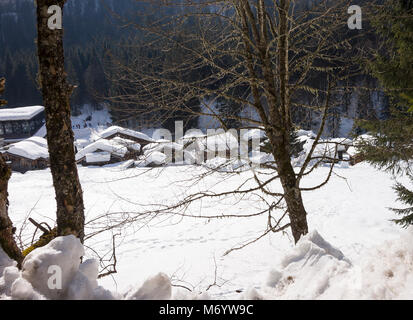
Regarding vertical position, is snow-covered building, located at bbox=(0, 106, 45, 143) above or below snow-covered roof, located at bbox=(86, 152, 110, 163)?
above

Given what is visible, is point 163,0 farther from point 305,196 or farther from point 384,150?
point 305,196

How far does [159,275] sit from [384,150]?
338cm

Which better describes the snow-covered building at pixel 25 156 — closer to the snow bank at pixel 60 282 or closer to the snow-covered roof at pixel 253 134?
the snow-covered roof at pixel 253 134

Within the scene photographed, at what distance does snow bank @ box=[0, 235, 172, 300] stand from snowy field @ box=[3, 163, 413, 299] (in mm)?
112

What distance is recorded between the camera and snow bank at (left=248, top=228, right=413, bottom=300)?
5.43ft

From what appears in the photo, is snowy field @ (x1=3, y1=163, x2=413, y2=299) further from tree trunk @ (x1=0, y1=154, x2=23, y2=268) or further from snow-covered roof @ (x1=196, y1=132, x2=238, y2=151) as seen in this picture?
tree trunk @ (x1=0, y1=154, x2=23, y2=268)

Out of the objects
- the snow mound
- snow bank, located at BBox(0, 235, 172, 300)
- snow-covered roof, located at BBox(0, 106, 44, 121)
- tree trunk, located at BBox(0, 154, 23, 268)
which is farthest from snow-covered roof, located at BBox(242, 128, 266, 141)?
snow-covered roof, located at BBox(0, 106, 44, 121)

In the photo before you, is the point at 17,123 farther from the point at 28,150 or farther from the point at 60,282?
the point at 60,282

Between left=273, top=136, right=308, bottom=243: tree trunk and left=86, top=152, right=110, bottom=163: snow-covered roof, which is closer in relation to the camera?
left=273, top=136, right=308, bottom=243: tree trunk

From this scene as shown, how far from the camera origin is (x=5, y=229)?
10.1 feet

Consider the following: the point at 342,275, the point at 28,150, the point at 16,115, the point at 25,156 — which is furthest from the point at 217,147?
the point at 16,115

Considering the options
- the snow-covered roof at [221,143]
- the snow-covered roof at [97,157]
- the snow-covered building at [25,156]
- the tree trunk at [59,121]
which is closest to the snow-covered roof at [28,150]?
the snow-covered building at [25,156]
